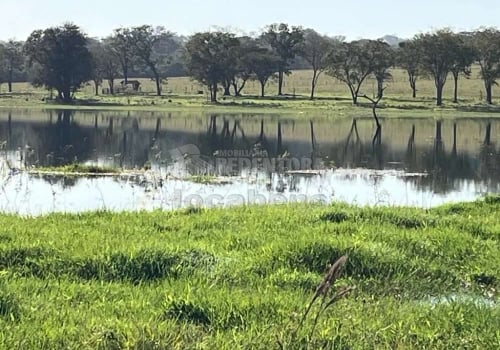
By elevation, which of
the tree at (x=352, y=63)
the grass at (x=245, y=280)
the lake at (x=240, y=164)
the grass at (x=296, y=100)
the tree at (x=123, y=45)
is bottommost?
the lake at (x=240, y=164)

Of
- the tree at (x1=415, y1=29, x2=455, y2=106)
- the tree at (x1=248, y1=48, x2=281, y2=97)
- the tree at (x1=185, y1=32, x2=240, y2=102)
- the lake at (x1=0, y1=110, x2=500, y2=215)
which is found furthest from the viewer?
the tree at (x1=248, y1=48, x2=281, y2=97)

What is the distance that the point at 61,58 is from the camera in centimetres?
8131

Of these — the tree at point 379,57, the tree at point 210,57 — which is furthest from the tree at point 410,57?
the tree at point 210,57

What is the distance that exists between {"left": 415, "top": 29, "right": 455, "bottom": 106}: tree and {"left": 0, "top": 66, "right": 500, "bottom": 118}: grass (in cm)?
299

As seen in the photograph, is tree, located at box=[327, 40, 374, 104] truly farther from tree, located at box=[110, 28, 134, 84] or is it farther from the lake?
tree, located at box=[110, 28, 134, 84]

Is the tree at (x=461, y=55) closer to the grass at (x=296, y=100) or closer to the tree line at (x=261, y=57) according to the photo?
the tree line at (x=261, y=57)

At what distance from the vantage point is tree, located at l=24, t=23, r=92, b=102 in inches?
3196

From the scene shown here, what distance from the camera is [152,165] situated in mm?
25016

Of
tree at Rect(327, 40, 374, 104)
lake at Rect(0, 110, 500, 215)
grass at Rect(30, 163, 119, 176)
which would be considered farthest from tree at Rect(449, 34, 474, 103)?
grass at Rect(30, 163, 119, 176)

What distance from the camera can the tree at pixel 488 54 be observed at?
7531 cm

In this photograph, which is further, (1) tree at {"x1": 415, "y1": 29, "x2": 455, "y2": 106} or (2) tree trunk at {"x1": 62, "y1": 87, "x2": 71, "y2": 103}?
(2) tree trunk at {"x1": 62, "y1": 87, "x2": 71, "y2": 103}

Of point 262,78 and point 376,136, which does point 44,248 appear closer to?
point 376,136

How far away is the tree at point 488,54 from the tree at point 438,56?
3050 mm

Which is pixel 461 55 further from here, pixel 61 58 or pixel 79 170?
pixel 79 170
